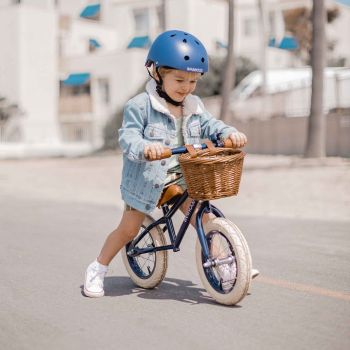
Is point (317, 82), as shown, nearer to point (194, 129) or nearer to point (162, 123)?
point (194, 129)

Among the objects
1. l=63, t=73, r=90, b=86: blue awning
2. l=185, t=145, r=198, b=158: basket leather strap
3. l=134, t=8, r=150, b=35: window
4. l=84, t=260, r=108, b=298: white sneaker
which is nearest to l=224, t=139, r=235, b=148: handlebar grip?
l=185, t=145, r=198, b=158: basket leather strap

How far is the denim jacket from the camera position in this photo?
474 cm

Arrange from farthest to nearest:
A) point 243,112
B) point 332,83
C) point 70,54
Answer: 1. point 70,54
2. point 243,112
3. point 332,83

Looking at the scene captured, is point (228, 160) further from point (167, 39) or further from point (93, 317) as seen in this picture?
point (93, 317)

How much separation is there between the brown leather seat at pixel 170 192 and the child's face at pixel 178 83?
59 centimetres

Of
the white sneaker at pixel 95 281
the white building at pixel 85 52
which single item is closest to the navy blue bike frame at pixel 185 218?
the white sneaker at pixel 95 281

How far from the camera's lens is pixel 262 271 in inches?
240

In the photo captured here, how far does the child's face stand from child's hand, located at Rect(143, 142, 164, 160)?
20.8 inches

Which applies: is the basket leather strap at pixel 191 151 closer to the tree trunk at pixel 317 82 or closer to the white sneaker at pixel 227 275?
the white sneaker at pixel 227 275

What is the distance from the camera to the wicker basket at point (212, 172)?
436 cm

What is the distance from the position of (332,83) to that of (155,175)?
1685 centimetres

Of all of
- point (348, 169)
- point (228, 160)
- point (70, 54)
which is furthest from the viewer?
point (70, 54)

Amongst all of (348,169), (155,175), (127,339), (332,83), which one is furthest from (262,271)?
(332,83)

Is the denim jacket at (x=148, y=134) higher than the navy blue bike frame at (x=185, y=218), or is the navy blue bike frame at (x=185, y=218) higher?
the denim jacket at (x=148, y=134)
